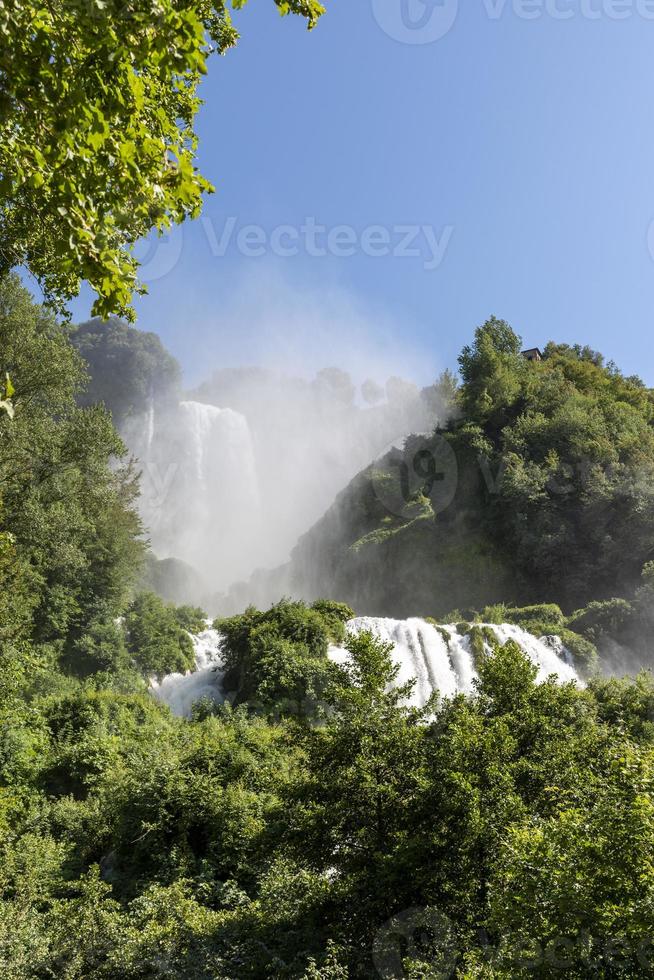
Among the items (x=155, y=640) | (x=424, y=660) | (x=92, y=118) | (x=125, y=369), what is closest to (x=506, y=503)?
(x=424, y=660)

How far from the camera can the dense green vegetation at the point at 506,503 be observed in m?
37.9

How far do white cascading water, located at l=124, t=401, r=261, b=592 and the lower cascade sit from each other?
150 feet

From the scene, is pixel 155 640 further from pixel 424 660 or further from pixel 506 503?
pixel 506 503

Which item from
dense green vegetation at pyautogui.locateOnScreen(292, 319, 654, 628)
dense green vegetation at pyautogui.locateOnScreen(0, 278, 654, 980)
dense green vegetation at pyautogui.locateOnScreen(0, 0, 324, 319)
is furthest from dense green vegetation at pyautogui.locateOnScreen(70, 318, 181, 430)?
dense green vegetation at pyautogui.locateOnScreen(0, 0, 324, 319)

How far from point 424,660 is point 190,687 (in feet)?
34.7

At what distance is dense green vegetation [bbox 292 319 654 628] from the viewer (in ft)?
124

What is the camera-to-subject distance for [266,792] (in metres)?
11.8

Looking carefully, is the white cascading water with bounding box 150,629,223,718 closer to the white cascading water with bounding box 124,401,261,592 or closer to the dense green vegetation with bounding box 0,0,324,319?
the dense green vegetation with bounding box 0,0,324,319

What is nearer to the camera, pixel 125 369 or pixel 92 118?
pixel 92 118

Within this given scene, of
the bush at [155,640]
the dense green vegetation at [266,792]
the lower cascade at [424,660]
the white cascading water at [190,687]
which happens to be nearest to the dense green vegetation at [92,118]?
the dense green vegetation at [266,792]

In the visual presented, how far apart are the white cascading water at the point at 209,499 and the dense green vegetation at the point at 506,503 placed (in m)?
24.7

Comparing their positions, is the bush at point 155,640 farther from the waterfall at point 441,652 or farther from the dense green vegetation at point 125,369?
the dense green vegetation at point 125,369

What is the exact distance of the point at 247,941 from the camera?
7598 millimetres

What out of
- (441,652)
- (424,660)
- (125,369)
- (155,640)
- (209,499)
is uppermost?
(125,369)
